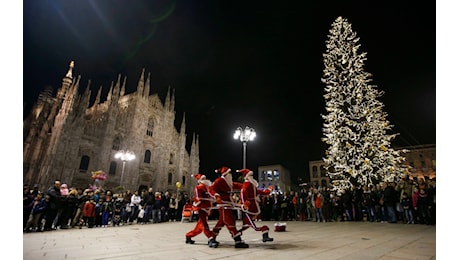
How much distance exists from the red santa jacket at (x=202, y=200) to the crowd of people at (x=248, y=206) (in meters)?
0.03

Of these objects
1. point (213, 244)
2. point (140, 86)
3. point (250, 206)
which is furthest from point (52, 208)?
point (140, 86)

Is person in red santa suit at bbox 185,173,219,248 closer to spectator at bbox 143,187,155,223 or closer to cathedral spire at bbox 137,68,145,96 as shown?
spectator at bbox 143,187,155,223

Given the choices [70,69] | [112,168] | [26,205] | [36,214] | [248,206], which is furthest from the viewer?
[70,69]

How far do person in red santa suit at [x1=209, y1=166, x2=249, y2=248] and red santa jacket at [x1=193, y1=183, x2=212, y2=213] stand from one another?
352 millimetres

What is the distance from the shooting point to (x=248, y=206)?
14.6 feet

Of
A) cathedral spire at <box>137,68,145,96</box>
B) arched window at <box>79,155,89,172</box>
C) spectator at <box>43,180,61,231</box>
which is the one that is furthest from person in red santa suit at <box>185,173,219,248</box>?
cathedral spire at <box>137,68,145,96</box>

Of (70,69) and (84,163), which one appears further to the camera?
(70,69)

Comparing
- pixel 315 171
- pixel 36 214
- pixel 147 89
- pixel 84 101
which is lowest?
pixel 36 214

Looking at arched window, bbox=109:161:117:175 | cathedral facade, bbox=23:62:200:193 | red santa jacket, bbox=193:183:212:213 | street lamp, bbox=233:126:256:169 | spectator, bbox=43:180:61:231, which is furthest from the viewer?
arched window, bbox=109:161:117:175

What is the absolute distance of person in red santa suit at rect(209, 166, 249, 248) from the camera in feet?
13.5

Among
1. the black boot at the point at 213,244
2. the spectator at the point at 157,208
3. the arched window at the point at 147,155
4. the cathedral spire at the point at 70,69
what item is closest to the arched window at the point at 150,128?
the arched window at the point at 147,155

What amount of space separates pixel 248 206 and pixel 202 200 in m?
1.01

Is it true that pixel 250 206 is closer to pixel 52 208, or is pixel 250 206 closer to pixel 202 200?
pixel 202 200
